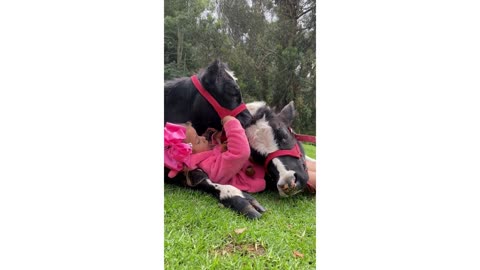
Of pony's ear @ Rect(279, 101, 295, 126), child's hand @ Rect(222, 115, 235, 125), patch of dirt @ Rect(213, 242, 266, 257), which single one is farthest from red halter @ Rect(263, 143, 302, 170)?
patch of dirt @ Rect(213, 242, 266, 257)

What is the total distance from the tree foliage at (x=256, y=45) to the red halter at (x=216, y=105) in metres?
0.04

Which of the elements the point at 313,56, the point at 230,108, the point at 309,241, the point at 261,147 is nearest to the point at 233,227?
the point at 309,241

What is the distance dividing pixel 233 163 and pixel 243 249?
34 cm

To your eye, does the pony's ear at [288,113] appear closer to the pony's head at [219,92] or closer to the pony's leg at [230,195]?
the pony's head at [219,92]

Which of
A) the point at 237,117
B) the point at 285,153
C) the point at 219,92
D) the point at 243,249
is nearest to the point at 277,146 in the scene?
the point at 285,153

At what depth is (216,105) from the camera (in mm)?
1584

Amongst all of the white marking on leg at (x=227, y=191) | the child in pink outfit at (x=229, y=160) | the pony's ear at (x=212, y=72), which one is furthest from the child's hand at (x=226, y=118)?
the white marking on leg at (x=227, y=191)

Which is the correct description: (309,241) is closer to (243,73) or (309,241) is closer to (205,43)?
(243,73)

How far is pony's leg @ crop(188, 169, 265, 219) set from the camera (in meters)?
1.38

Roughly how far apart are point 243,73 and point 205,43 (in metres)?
0.19

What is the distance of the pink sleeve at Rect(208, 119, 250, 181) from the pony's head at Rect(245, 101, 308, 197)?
0.05m

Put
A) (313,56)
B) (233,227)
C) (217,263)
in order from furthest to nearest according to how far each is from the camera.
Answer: (313,56) → (233,227) → (217,263)

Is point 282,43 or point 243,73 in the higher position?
point 282,43

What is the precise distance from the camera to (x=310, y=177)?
1.49 metres
